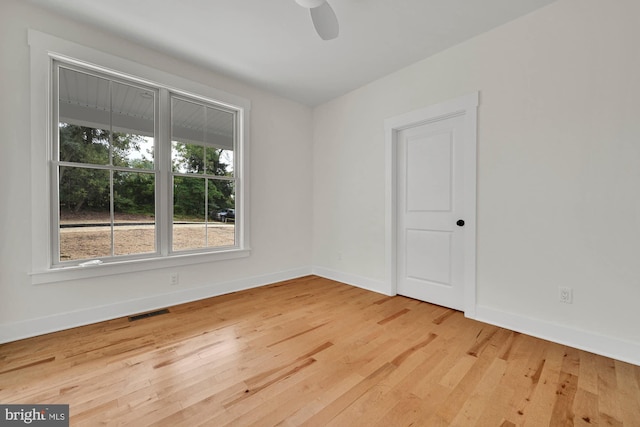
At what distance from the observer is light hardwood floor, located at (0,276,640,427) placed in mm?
1396

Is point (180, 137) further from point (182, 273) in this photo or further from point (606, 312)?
point (606, 312)

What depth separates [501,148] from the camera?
246cm

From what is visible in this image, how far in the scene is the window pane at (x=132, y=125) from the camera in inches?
106

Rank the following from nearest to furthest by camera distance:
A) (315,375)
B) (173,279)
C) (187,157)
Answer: (315,375) → (173,279) → (187,157)

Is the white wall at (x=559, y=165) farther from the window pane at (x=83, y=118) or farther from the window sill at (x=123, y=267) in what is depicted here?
the window pane at (x=83, y=118)

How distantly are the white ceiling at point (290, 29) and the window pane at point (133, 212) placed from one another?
142cm

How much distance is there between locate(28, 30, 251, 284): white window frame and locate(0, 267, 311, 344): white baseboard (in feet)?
1.07

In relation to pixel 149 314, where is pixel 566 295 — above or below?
above

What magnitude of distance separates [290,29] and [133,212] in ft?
7.99

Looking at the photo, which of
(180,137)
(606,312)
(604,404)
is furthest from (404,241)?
(180,137)

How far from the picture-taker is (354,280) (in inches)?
148

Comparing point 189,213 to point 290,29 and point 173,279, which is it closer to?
point 173,279

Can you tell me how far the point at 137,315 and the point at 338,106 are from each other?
12.0ft

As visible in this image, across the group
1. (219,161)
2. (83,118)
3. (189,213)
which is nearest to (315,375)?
(189,213)
